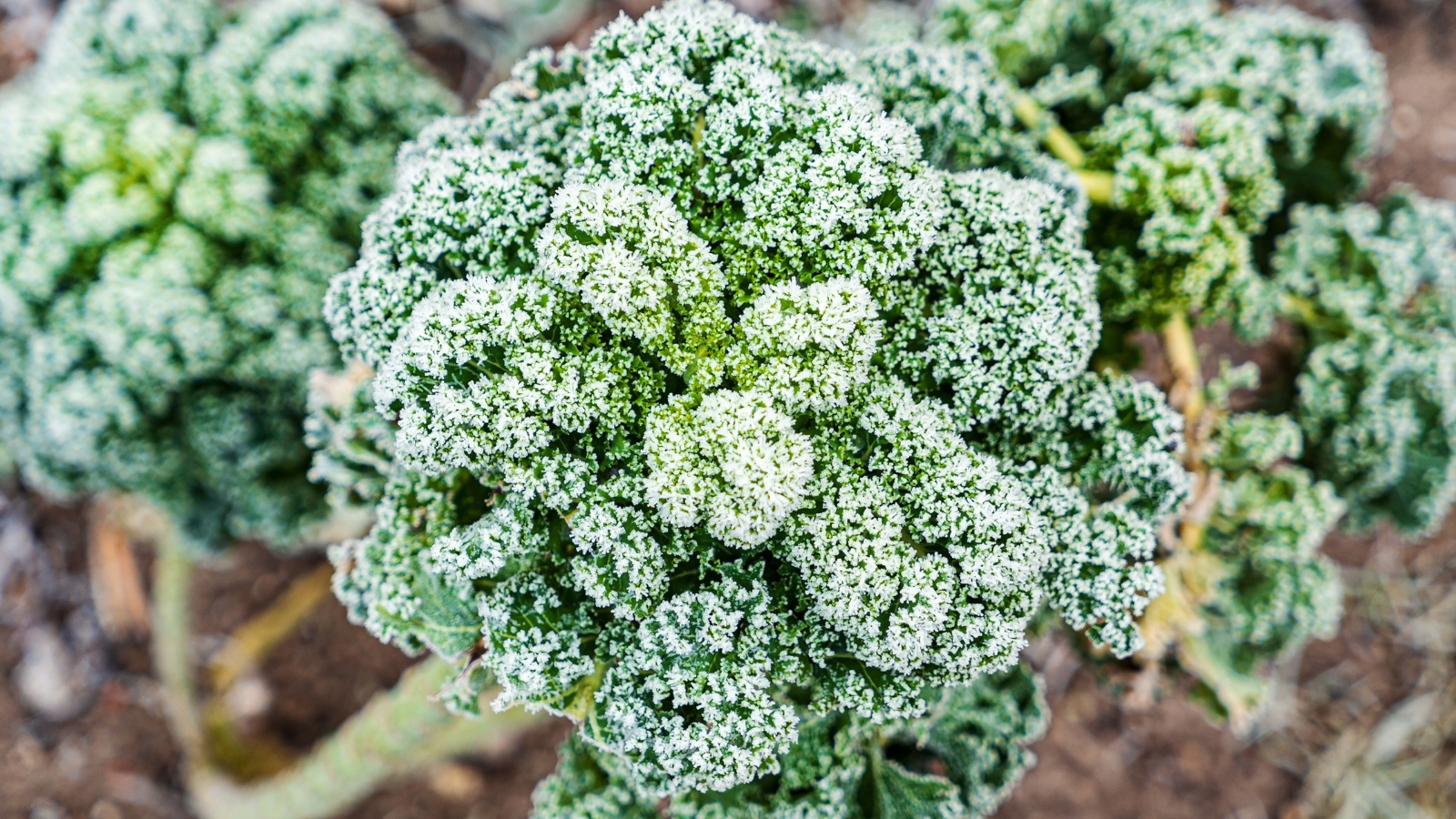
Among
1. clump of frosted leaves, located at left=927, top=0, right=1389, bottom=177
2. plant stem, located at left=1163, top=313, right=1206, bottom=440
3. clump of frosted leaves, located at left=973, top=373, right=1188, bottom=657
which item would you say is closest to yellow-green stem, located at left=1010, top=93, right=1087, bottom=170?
clump of frosted leaves, located at left=927, top=0, right=1389, bottom=177

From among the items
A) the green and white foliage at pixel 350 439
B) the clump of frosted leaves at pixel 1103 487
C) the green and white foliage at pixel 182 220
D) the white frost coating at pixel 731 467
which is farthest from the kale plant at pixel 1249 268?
the green and white foliage at pixel 182 220

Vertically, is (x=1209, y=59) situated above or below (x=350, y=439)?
above

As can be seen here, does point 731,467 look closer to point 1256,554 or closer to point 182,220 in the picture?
point 1256,554

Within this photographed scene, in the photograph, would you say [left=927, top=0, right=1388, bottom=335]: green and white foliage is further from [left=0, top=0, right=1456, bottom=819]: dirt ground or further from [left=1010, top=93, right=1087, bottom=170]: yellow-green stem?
[left=0, top=0, right=1456, bottom=819]: dirt ground

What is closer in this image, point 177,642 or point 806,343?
point 806,343

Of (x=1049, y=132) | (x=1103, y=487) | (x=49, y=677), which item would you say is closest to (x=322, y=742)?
(x=49, y=677)

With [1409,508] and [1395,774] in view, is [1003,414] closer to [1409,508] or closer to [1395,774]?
[1409,508]

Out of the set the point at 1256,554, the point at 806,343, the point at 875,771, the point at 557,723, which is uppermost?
the point at 1256,554
